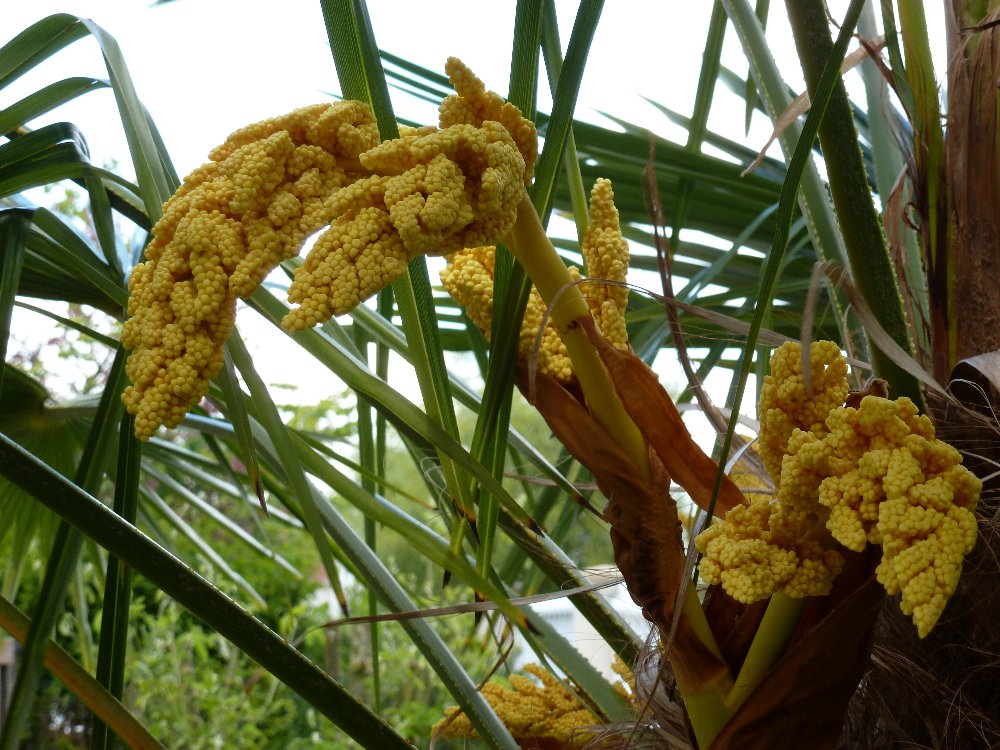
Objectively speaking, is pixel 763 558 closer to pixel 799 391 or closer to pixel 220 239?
pixel 799 391

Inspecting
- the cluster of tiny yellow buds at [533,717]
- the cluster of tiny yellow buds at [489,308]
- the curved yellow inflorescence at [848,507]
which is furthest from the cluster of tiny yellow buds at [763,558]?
the cluster of tiny yellow buds at [533,717]

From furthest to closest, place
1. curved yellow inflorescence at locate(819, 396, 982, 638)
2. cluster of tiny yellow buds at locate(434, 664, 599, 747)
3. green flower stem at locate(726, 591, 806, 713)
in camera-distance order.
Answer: cluster of tiny yellow buds at locate(434, 664, 599, 747) → green flower stem at locate(726, 591, 806, 713) → curved yellow inflorescence at locate(819, 396, 982, 638)

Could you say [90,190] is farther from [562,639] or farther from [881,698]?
[881,698]

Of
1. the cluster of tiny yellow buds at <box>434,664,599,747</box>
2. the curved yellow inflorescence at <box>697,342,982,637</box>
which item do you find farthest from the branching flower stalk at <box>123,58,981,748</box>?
the cluster of tiny yellow buds at <box>434,664,599,747</box>

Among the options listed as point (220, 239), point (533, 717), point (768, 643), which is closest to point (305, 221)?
point (220, 239)

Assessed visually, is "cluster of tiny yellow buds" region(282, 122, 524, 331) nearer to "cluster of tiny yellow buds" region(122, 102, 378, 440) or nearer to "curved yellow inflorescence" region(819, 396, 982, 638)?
"cluster of tiny yellow buds" region(122, 102, 378, 440)

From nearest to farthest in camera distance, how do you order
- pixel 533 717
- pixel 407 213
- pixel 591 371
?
pixel 407 213 < pixel 591 371 < pixel 533 717
